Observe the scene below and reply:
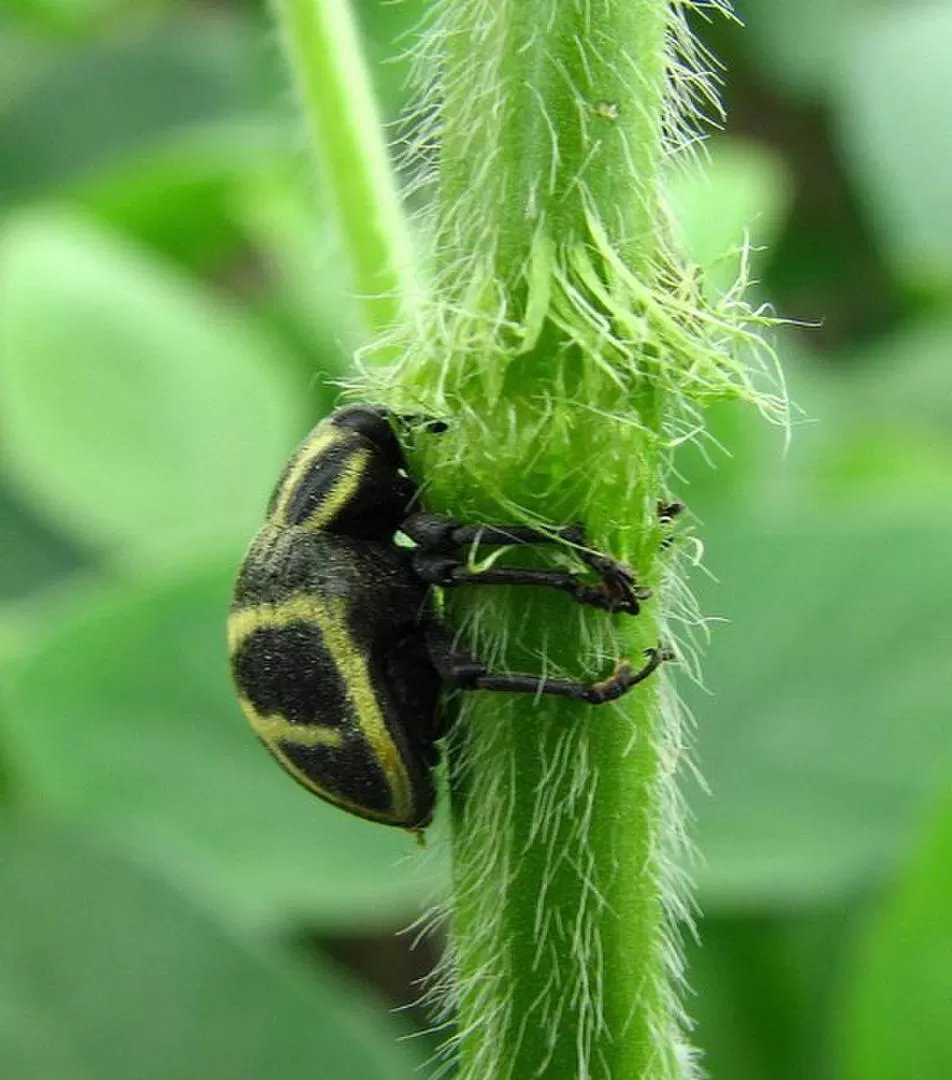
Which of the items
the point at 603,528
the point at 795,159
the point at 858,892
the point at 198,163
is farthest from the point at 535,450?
the point at 795,159

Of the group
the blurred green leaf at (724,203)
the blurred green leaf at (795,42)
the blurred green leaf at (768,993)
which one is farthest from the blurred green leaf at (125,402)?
the blurred green leaf at (795,42)

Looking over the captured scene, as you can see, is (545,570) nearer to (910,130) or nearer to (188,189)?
(910,130)

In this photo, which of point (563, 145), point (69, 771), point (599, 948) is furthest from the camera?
point (69, 771)

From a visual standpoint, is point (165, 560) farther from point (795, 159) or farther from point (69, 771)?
point (795, 159)

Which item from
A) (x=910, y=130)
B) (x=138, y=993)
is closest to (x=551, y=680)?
(x=138, y=993)

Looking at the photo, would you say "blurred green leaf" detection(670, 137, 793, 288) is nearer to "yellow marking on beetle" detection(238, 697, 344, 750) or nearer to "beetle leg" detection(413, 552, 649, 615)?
"yellow marking on beetle" detection(238, 697, 344, 750)

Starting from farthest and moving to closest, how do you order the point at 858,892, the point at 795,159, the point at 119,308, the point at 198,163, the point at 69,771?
the point at 795,159
the point at 198,163
the point at 119,308
the point at 69,771
the point at 858,892
